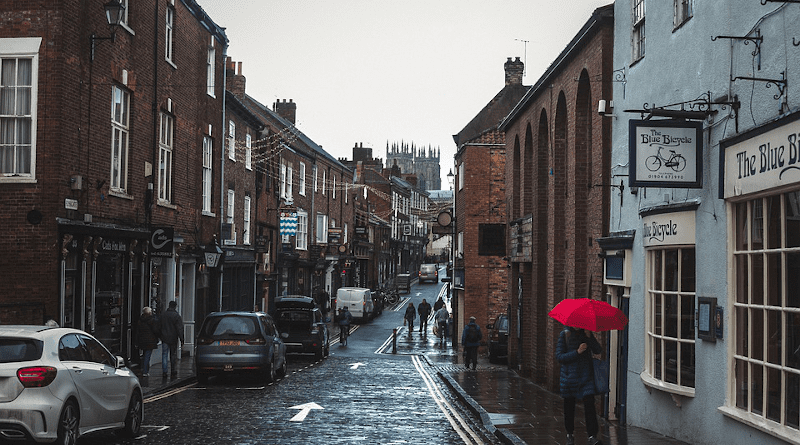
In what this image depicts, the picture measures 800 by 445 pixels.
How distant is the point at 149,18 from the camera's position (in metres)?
22.6

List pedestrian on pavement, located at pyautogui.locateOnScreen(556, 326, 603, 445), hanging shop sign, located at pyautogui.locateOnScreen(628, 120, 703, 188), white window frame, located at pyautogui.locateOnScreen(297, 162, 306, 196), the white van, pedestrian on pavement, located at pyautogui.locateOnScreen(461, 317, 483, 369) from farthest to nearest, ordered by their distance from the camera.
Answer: the white van < white window frame, located at pyautogui.locateOnScreen(297, 162, 306, 196) < pedestrian on pavement, located at pyautogui.locateOnScreen(461, 317, 483, 369) < pedestrian on pavement, located at pyautogui.locateOnScreen(556, 326, 603, 445) < hanging shop sign, located at pyautogui.locateOnScreen(628, 120, 703, 188)

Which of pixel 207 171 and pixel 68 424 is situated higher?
pixel 207 171

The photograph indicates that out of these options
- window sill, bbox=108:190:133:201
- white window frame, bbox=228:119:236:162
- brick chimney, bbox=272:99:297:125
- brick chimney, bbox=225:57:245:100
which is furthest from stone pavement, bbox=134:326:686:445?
brick chimney, bbox=272:99:297:125

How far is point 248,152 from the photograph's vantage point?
3616cm

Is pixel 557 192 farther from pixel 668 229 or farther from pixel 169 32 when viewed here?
pixel 169 32

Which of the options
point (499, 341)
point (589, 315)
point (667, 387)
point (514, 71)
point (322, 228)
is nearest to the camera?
point (589, 315)

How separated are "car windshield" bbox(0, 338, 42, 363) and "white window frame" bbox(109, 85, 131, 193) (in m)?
10.6

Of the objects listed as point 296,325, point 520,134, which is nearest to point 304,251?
point 296,325

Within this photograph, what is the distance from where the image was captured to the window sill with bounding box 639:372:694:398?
1144 cm

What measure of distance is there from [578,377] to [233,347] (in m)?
10.2

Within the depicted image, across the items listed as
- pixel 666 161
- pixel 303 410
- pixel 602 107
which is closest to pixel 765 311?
pixel 666 161

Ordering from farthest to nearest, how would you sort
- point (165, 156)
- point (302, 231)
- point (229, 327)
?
point (302, 231) < point (165, 156) < point (229, 327)

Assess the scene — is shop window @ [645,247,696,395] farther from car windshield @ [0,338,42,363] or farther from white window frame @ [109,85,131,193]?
white window frame @ [109,85,131,193]

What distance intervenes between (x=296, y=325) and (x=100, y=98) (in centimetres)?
1157
